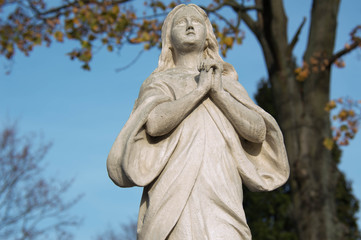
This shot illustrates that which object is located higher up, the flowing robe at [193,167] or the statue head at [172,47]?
the statue head at [172,47]

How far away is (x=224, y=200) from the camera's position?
156 inches

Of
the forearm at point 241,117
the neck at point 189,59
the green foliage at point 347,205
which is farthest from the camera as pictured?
the green foliage at point 347,205

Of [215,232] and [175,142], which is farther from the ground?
[175,142]

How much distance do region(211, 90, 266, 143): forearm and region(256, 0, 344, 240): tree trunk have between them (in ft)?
19.9

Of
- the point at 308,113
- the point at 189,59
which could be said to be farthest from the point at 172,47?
the point at 308,113

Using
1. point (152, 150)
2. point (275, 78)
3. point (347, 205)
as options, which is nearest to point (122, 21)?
point (275, 78)

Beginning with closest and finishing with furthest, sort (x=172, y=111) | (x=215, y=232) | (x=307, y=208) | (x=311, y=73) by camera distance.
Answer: (x=215, y=232) < (x=172, y=111) < (x=307, y=208) < (x=311, y=73)

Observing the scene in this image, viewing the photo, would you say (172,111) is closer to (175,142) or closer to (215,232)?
(175,142)

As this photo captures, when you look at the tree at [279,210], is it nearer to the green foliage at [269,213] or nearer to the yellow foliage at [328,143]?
the green foliage at [269,213]

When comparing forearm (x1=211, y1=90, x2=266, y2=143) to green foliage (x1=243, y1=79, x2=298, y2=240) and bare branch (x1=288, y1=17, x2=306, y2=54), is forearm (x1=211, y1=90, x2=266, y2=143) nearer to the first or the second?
bare branch (x1=288, y1=17, x2=306, y2=54)

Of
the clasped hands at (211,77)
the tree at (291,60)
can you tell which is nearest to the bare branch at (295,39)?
the tree at (291,60)

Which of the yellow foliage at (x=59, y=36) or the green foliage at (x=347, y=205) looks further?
the green foliage at (x=347, y=205)

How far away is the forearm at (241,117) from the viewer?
4.25 meters

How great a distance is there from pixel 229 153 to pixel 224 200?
44 cm
